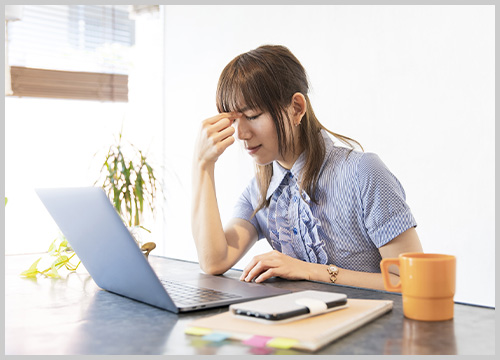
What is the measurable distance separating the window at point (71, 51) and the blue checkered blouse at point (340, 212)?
268 cm

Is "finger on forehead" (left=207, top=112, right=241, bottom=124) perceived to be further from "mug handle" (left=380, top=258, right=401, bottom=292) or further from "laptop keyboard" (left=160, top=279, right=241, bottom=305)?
"mug handle" (left=380, top=258, right=401, bottom=292)

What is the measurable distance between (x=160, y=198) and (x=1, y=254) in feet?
9.41

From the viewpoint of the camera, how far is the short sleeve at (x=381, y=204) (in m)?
1.43

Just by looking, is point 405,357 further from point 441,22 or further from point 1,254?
point 441,22

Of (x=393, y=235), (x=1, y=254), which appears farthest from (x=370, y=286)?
(x=1, y=254)

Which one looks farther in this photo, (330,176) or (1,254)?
(330,176)

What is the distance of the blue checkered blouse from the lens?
1461 millimetres

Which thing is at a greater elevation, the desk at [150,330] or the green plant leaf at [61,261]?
the desk at [150,330]

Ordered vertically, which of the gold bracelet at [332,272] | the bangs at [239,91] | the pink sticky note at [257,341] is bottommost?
the gold bracelet at [332,272]

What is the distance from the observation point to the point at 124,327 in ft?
2.91

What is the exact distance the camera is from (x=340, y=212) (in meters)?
1.55

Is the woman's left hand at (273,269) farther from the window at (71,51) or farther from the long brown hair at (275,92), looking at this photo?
the window at (71,51)

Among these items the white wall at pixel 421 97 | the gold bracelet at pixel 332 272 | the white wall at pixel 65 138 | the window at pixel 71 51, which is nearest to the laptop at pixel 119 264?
the gold bracelet at pixel 332 272

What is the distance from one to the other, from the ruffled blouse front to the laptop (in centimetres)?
36
